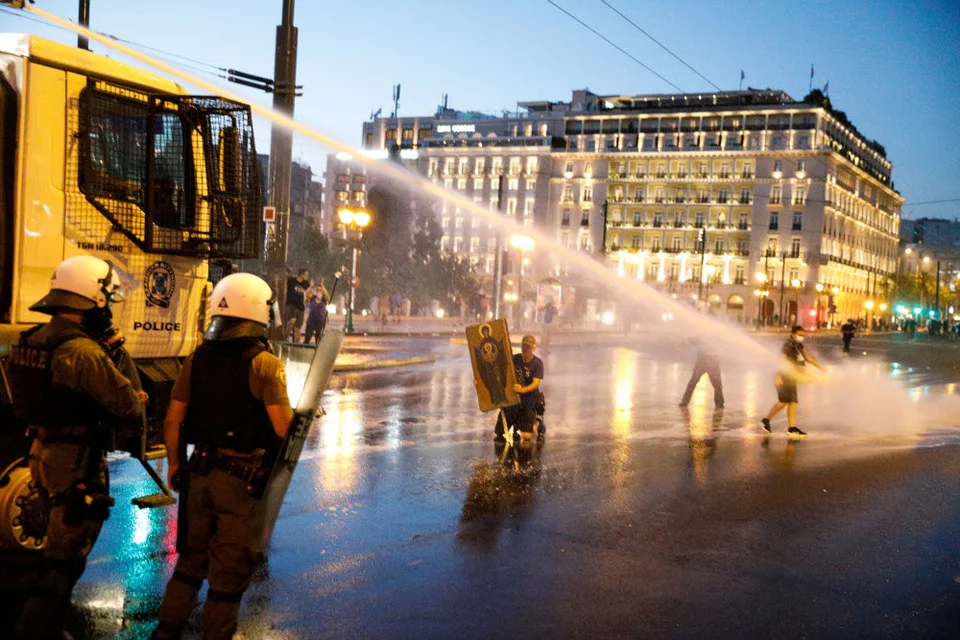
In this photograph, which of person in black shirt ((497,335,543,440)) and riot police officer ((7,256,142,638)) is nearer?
riot police officer ((7,256,142,638))

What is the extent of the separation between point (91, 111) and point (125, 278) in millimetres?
1138

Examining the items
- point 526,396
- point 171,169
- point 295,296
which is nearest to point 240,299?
point 171,169

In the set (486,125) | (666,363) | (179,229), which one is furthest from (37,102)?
(486,125)

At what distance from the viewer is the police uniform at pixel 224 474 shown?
394 centimetres

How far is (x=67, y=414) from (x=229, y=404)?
90 cm

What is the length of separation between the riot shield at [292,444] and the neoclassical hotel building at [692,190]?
275 ft

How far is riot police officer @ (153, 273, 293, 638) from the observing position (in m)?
3.94

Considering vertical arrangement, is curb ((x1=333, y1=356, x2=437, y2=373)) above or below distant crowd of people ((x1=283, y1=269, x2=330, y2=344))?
below

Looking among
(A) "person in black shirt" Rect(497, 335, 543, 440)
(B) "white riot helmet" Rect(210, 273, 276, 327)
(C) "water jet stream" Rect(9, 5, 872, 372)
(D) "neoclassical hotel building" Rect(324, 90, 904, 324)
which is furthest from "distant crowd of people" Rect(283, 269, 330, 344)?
(D) "neoclassical hotel building" Rect(324, 90, 904, 324)

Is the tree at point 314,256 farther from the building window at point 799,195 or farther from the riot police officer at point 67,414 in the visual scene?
the building window at point 799,195

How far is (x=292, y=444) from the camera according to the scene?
397cm

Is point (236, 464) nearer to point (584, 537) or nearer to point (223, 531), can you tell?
point (223, 531)

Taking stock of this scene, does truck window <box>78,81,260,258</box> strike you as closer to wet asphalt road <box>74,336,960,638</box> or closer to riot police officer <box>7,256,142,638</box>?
riot police officer <box>7,256,142,638</box>

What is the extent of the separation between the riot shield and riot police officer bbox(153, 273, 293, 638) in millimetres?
56
